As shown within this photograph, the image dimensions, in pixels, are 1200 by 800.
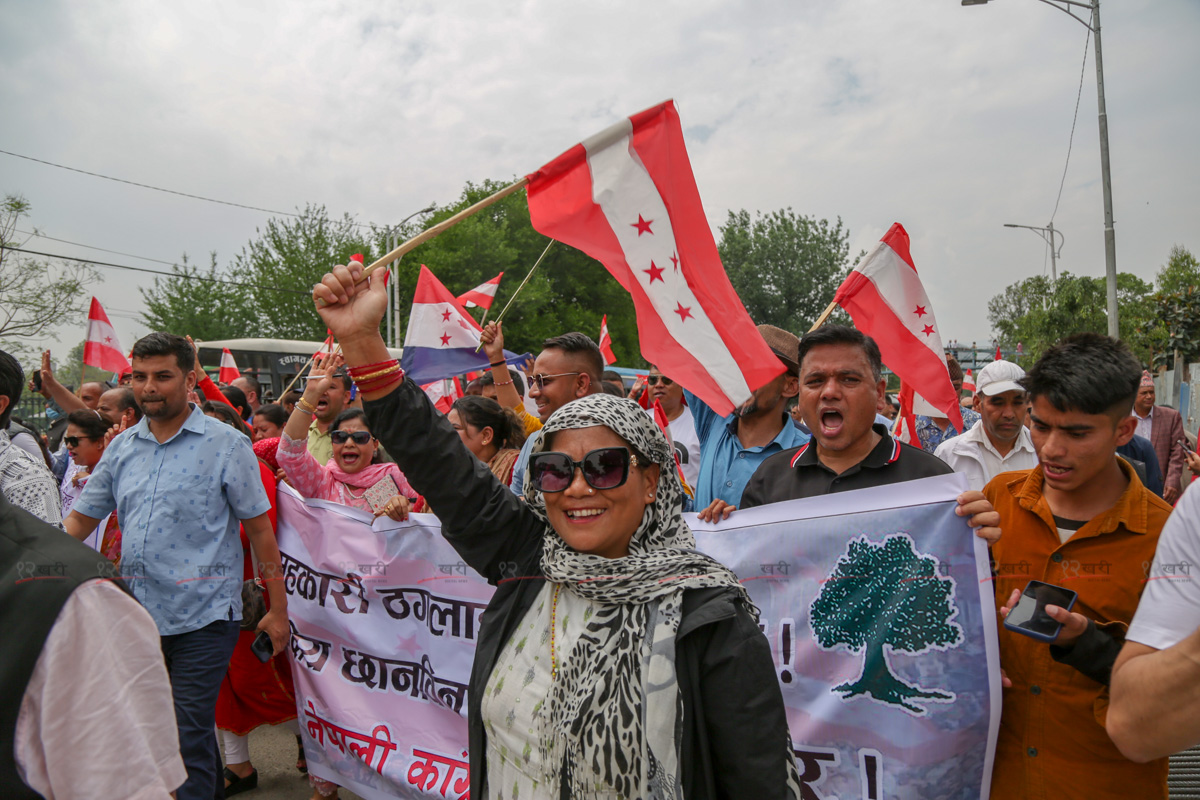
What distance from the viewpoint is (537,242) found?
4034cm

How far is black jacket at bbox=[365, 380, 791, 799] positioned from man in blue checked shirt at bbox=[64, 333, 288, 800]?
6.57 feet

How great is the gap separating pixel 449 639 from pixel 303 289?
36.2 metres

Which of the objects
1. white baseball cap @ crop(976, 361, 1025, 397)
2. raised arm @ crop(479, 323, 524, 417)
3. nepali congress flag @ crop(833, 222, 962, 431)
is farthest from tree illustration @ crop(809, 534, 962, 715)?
raised arm @ crop(479, 323, 524, 417)

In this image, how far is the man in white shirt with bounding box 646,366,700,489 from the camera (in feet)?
17.4

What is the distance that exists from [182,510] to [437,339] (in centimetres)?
289

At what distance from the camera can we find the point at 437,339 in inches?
238

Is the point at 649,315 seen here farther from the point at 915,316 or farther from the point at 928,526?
the point at 915,316

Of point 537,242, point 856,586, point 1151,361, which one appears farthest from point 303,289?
point 856,586

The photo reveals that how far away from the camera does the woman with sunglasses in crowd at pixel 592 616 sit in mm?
1556

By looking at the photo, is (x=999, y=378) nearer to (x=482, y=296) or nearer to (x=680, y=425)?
(x=680, y=425)

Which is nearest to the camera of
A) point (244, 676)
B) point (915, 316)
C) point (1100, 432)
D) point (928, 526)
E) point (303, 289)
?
point (1100, 432)

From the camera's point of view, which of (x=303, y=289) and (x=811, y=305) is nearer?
(x=303, y=289)

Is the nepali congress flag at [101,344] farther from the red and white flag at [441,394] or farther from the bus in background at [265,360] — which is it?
the bus in background at [265,360]

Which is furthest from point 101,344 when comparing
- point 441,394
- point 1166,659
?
point 1166,659
